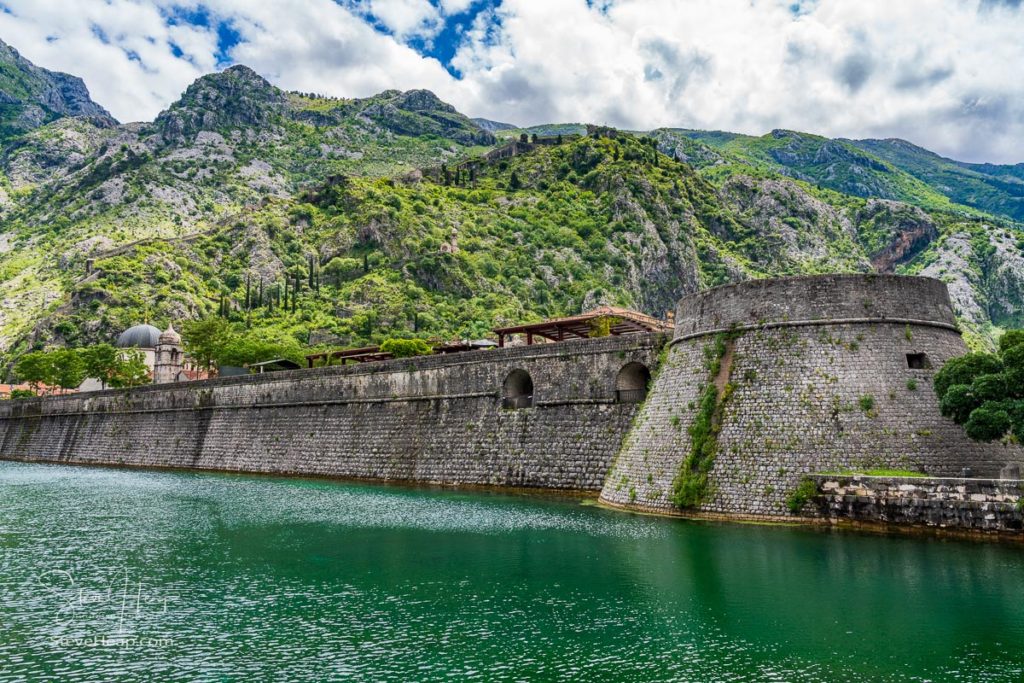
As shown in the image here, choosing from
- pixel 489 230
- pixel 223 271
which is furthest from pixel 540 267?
pixel 223 271

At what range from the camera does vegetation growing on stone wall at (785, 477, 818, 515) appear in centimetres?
2069

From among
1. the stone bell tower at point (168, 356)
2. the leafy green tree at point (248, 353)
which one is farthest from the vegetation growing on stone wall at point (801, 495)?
the stone bell tower at point (168, 356)

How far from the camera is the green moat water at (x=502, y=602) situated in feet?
37.8

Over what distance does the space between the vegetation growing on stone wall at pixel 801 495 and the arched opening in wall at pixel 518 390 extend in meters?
14.5

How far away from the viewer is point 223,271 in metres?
117

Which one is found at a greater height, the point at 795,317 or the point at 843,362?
the point at 795,317

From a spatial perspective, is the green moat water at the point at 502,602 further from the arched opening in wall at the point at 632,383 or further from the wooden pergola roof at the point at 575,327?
the wooden pergola roof at the point at 575,327

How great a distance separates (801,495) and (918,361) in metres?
6.27

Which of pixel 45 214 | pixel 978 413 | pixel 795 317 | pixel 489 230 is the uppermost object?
pixel 45 214

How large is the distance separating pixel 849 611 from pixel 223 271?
115534 mm

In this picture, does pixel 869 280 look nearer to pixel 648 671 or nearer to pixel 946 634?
pixel 946 634

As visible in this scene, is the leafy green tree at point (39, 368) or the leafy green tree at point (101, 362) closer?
the leafy green tree at point (39, 368)

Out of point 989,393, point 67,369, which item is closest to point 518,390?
Answer: point 989,393

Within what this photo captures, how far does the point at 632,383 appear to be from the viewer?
31.6 metres
